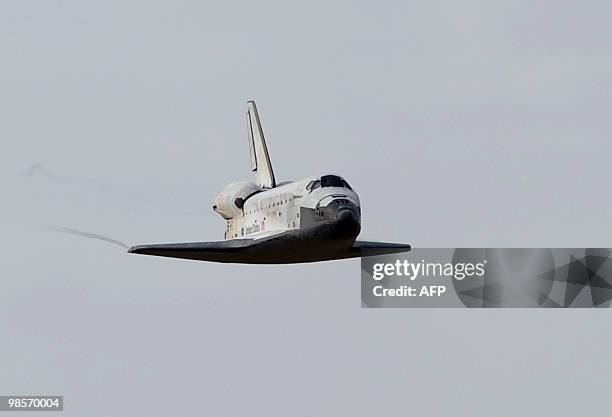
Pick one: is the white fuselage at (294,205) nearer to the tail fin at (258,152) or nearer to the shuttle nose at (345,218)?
the shuttle nose at (345,218)

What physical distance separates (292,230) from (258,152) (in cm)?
1231

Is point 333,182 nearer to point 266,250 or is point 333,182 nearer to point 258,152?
point 266,250

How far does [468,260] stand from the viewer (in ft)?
180

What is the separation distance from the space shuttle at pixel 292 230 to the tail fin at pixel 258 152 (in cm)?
165

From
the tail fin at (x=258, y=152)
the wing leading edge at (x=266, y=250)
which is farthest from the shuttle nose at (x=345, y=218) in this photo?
the tail fin at (x=258, y=152)

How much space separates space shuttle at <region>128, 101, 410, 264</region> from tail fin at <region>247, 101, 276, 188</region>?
165 centimetres

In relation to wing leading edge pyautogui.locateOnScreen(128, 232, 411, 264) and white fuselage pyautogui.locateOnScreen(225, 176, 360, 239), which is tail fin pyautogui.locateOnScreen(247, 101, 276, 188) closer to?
white fuselage pyautogui.locateOnScreen(225, 176, 360, 239)

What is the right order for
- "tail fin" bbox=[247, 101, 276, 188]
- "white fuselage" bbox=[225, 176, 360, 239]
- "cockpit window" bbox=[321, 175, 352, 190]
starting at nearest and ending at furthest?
"white fuselage" bbox=[225, 176, 360, 239]
"cockpit window" bbox=[321, 175, 352, 190]
"tail fin" bbox=[247, 101, 276, 188]

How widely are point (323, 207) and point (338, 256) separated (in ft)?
11.7

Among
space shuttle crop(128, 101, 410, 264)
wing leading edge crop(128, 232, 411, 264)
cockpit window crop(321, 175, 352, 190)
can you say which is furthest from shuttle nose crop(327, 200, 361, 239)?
cockpit window crop(321, 175, 352, 190)

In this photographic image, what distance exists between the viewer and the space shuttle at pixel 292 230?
164 feet

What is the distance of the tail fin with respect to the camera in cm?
6134

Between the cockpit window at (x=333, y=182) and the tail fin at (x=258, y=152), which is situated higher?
the tail fin at (x=258, y=152)

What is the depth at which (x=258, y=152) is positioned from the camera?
6334 centimetres
